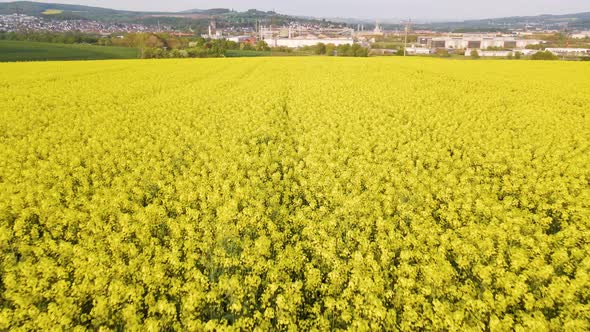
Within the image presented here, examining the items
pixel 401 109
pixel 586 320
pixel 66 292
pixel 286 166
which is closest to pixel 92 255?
pixel 66 292

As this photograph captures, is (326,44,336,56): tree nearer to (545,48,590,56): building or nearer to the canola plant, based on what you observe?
(545,48,590,56): building

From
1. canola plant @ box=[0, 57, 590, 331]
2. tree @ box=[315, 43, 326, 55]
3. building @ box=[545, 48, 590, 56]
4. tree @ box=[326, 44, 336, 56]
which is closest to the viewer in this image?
canola plant @ box=[0, 57, 590, 331]

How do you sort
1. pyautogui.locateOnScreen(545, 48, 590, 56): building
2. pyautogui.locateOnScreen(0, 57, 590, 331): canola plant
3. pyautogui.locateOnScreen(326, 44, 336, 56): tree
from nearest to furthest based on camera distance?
pyautogui.locateOnScreen(0, 57, 590, 331): canola plant < pyautogui.locateOnScreen(545, 48, 590, 56): building < pyautogui.locateOnScreen(326, 44, 336, 56): tree

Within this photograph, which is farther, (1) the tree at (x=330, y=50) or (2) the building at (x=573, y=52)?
(1) the tree at (x=330, y=50)

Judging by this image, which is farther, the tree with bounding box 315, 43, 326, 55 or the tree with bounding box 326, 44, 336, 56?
the tree with bounding box 315, 43, 326, 55

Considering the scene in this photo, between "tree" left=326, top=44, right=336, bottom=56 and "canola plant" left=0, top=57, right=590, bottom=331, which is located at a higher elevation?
"tree" left=326, top=44, right=336, bottom=56

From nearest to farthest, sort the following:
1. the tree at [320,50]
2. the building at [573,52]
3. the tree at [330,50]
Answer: the building at [573,52] < the tree at [330,50] < the tree at [320,50]

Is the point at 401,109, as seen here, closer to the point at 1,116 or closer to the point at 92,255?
the point at 92,255

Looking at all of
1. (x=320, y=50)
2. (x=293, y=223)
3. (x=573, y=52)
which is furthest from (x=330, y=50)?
(x=293, y=223)

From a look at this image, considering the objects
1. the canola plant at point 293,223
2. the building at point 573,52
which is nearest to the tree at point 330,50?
the building at point 573,52

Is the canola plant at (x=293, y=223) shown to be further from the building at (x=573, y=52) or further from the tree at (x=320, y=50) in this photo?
the building at (x=573, y=52)

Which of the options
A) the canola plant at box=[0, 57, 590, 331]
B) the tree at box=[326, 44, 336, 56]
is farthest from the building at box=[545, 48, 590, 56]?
the canola plant at box=[0, 57, 590, 331]

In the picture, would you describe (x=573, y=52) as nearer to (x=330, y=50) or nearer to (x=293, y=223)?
(x=330, y=50)
